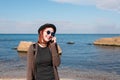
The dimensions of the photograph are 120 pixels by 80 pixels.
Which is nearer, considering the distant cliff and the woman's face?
the woman's face

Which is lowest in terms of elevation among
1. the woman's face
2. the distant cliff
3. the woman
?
the distant cliff

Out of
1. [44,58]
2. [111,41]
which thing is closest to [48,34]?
[44,58]

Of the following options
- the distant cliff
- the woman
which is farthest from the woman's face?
the distant cliff

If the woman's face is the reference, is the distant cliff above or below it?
below

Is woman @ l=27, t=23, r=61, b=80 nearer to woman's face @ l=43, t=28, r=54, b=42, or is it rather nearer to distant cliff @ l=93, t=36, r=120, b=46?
woman's face @ l=43, t=28, r=54, b=42

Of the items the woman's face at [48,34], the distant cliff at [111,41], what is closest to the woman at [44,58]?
the woman's face at [48,34]

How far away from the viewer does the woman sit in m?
5.81

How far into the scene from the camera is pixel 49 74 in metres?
5.87

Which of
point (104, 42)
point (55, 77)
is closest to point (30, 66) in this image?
point (55, 77)

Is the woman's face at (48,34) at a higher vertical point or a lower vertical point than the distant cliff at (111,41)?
higher

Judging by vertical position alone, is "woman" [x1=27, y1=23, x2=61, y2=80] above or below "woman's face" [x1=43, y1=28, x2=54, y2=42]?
below

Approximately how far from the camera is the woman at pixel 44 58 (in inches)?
229

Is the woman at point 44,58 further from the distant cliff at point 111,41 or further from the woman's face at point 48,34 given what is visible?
the distant cliff at point 111,41

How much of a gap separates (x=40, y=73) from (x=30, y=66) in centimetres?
24
